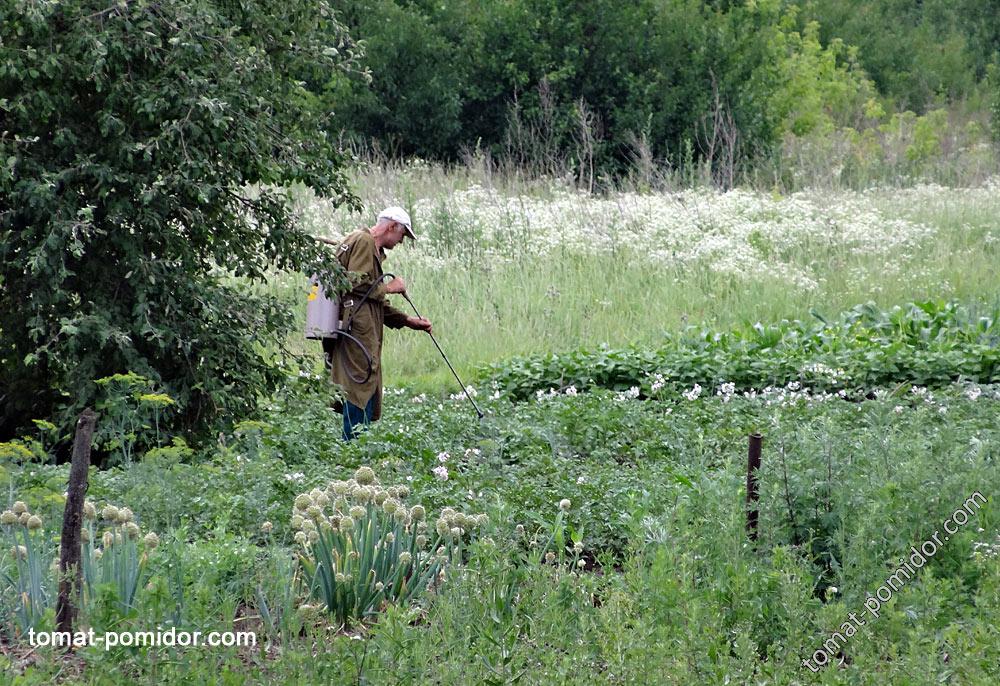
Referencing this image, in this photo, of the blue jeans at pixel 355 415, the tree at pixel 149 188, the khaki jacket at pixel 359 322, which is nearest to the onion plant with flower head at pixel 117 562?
the tree at pixel 149 188

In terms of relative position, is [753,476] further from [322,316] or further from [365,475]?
[322,316]

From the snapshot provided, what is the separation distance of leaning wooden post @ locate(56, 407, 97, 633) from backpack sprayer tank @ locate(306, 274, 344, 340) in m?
4.25

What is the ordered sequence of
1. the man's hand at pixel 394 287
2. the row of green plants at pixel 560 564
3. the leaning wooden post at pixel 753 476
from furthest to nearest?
the man's hand at pixel 394 287 < the leaning wooden post at pixel 753 476 < the row of green plants at pixel 560 564

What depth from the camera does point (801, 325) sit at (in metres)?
11.3

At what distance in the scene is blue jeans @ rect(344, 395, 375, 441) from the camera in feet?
27.4

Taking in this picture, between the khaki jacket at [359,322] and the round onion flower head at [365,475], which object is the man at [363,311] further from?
the round onion flower head at [365,475]

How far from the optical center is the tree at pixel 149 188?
6941mm

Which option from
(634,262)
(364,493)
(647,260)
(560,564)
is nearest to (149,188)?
(364,493)

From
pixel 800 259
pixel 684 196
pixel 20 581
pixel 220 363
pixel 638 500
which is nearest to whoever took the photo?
pixel 20 581

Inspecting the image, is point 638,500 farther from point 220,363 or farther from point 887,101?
point 887,101

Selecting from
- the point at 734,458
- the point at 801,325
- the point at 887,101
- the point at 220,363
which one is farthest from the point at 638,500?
the point at 887,101

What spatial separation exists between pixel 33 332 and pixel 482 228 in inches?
322

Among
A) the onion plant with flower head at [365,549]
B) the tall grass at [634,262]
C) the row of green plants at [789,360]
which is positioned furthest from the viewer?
the tall grass at [634,262]

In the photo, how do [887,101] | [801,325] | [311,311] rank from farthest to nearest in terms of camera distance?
1. [887,101]
2. [801,325]
3. [311,311]
